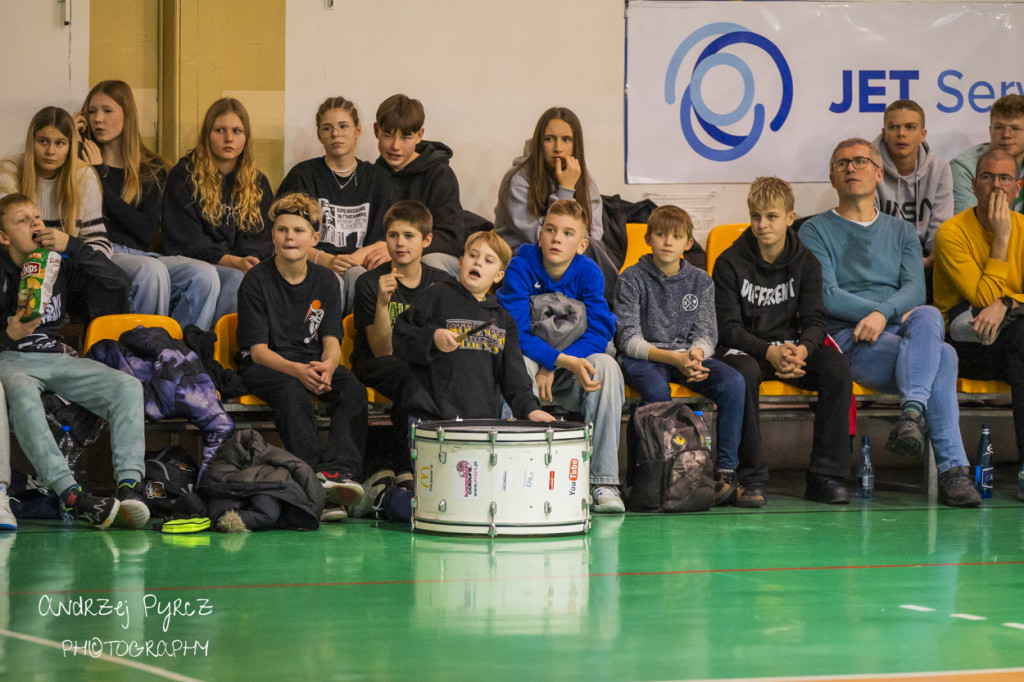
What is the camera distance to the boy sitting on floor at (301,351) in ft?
16.5

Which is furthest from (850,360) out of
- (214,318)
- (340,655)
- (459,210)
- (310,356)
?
(340,655)

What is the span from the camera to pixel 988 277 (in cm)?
598

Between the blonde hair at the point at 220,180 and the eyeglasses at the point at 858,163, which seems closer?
the blonde hair at the point at 220,180

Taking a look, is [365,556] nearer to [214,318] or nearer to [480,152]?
[214,318]

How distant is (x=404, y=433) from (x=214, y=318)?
1.20 metres

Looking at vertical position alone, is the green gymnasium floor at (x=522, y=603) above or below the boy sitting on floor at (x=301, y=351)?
below

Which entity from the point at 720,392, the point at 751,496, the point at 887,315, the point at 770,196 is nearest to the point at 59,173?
the point at 720,392

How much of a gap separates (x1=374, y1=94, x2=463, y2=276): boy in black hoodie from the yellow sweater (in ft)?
7.95

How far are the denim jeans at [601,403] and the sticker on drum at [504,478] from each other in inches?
29.6

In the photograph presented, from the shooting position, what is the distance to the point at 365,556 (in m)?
4.01

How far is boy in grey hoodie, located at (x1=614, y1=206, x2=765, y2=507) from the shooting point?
5469 millimetres

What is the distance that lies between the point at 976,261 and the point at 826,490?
147 cm

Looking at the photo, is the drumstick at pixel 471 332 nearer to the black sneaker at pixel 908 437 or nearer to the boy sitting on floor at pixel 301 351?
the boy sitting on floor at pixel 301 351

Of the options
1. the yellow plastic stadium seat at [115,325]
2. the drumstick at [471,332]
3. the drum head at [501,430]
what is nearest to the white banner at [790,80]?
the drumstick at [471,332]
